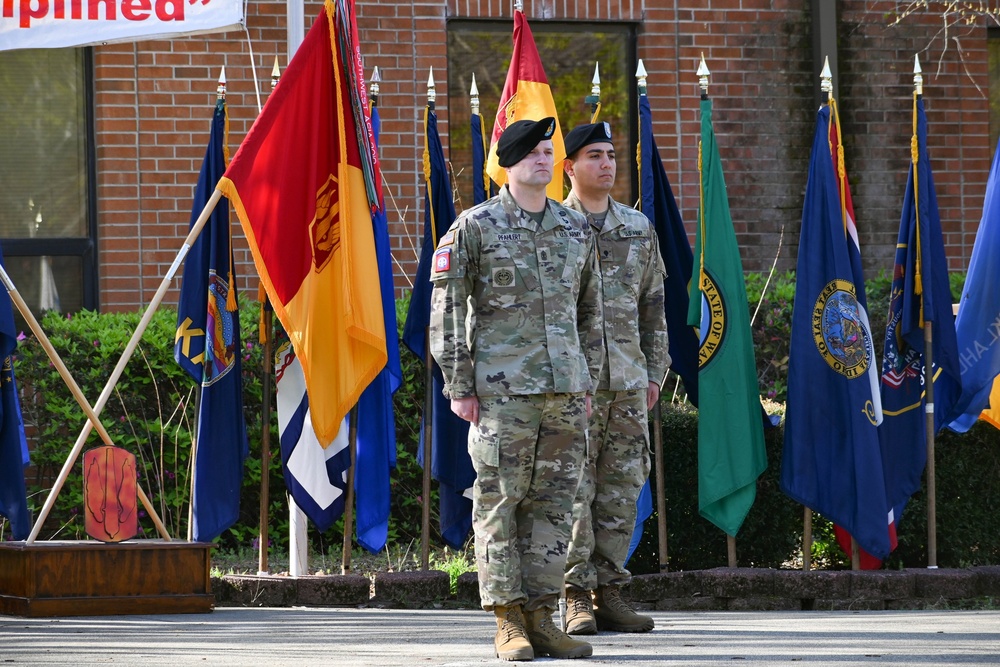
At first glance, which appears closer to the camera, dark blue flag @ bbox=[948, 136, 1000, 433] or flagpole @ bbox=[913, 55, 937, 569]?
flagpole @ bbox=[913, 55, 937, 569]

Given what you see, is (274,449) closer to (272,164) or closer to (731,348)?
(272,164)

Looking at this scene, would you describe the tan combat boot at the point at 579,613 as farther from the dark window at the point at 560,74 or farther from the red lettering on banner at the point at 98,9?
the dark window at the point at 560,74

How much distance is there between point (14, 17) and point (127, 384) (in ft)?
6.94

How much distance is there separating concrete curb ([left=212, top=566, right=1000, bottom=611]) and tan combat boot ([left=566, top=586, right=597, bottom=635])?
4.97ft

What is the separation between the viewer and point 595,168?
20.6 ft

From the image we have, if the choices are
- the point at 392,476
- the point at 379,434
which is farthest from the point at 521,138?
the point at 392,476

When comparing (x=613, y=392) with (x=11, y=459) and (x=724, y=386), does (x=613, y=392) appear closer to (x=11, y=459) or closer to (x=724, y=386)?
(x=724, y=386)

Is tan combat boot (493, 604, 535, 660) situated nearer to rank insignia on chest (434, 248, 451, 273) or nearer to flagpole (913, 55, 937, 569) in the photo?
rank insignia on chest (434, 248, 451, 273)

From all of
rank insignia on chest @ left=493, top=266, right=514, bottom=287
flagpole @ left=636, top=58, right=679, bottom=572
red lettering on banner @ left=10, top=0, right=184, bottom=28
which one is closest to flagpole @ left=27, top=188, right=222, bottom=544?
red lettering on banner @ left=10, top=0, right=184, bottom=28

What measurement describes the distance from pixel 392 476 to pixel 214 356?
1.64m

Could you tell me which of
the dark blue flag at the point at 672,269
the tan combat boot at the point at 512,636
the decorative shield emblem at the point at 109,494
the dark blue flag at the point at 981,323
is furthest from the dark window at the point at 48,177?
the dark blue flag at the point at 981,323

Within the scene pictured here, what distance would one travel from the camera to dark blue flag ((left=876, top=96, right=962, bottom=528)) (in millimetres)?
7637

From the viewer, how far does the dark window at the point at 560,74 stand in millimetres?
10195

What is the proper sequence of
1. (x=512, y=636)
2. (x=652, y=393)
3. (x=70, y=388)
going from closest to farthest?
(x=512, y=636) → (x=652, y=393) → (x=70, y=388)
